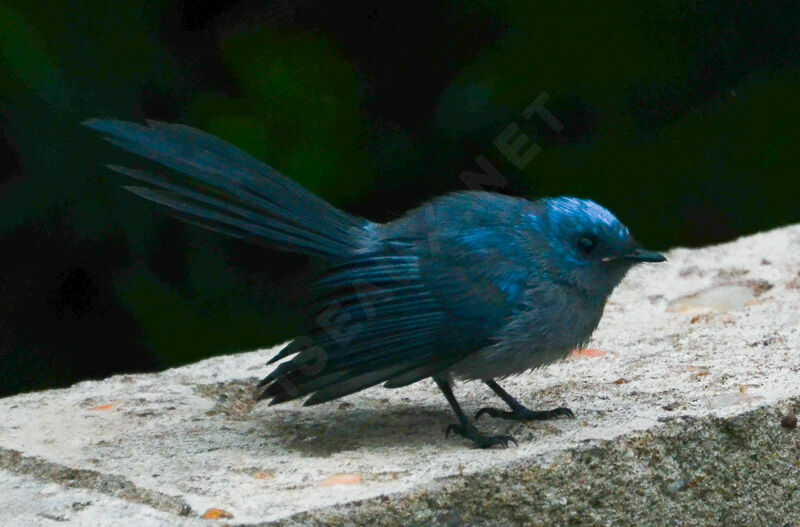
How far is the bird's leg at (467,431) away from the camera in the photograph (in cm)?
296

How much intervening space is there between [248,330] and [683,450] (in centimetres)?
176

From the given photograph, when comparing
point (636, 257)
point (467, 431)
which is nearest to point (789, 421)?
point (636, 257)

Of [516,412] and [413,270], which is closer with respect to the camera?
[413,270]

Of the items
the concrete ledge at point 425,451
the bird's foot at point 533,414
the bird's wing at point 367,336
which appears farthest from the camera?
the bird's foot at point 533,414

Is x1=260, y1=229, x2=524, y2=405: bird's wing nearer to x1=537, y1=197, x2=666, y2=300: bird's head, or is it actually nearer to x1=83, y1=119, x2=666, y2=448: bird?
x1=83, y1=119, x2=666, y2=448: bird

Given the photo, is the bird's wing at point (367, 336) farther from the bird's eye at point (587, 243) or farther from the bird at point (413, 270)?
the bird's eye at point (587, 243)

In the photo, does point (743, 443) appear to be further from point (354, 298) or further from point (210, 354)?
point (210, 354)

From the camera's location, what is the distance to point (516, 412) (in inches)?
125

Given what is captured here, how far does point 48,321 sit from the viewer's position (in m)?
4.25

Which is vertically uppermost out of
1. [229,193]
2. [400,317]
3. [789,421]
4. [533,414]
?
[229,193]

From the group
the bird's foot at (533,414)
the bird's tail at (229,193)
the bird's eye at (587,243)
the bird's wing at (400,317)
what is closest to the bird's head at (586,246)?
the bird's eye at (587,243)

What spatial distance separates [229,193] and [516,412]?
2.80 feet

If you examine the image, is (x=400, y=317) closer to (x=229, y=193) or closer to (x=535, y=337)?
(x=535, y=337)

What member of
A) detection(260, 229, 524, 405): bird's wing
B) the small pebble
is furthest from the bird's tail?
the small pebble
